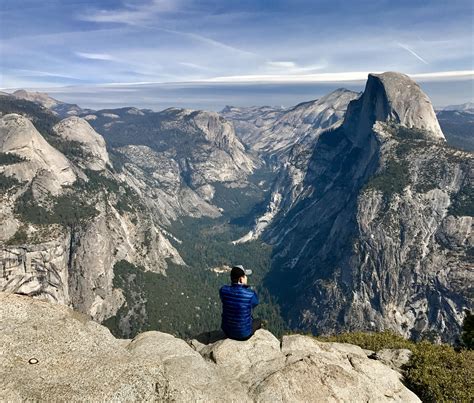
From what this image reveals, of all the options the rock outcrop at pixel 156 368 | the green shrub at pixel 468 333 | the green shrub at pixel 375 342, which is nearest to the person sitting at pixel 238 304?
the rock outcrop at pixel 156 368

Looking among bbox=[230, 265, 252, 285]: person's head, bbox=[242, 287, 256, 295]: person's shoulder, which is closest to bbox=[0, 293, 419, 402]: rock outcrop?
bbox=[242, 287, 256, 295]: person's shoulder

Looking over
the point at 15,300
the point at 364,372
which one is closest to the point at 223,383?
the point at 364,372

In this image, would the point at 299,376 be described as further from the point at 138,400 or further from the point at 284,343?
the point at 138,400

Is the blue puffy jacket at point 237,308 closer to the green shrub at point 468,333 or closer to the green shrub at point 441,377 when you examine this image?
the green shrub at point 441,377

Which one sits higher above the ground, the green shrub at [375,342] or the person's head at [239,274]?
the person's head at [239,274]

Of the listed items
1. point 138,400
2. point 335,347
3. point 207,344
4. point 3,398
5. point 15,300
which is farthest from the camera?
point 335,347

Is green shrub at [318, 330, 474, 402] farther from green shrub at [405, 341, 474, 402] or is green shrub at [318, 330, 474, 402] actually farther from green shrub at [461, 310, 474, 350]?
green shrub at [461, 310, 474, 350]
